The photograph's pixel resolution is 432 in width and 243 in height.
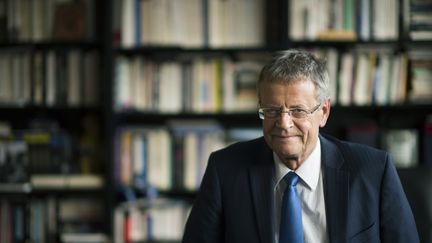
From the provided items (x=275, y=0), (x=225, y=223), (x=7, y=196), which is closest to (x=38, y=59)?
(x=7, y=196)

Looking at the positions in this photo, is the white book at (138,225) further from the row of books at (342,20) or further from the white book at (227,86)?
the row of books at (342,20)

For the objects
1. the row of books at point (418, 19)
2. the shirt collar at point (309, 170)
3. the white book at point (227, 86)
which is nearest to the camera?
the shirt collar at point (309, 170)

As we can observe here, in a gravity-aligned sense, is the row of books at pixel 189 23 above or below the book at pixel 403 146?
above

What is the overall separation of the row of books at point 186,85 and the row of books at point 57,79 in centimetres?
16

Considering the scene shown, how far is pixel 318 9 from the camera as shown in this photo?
10.3ft

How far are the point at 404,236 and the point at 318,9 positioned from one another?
5.69ft

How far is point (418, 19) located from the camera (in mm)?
3127

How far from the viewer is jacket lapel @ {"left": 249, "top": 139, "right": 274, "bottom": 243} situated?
5.38ft

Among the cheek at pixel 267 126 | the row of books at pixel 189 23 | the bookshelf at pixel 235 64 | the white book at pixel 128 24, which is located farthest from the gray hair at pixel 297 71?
the white book at pixel 128 24

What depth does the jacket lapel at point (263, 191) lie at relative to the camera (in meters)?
1.64

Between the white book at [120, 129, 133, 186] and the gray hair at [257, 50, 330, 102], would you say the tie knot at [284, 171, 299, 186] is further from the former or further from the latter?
the white book at [120, 129, 133, 186]

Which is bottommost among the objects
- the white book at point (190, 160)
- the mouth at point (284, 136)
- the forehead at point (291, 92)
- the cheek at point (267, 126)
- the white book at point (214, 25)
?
the white book at point (190, 160)

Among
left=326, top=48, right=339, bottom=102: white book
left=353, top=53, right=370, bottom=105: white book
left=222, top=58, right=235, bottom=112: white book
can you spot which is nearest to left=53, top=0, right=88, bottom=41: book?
left=222, top=58, right=235, bottom=112: white book

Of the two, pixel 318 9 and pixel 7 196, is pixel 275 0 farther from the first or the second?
pixel 7 196
